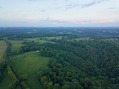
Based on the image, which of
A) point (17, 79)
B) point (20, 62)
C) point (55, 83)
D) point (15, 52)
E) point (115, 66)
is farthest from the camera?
point (15, 52)

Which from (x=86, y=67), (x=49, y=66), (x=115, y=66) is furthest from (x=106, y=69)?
(x=49, y=66)

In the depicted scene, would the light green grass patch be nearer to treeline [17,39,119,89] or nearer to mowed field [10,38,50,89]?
mowed field [10,38,50,89]

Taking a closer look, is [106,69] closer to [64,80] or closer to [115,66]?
[115,66]

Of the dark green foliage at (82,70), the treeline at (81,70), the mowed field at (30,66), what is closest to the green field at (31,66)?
the mowed field at (30,66)

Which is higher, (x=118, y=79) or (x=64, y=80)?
(x=64, y=80)

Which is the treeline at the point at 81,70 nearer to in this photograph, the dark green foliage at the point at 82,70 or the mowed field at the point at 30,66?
→ the dark green foliage at the point at 82,70

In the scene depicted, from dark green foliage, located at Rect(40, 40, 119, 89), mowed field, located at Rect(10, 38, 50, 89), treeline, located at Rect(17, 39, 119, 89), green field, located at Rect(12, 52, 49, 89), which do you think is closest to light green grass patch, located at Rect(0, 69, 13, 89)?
mowed field, located at Rect(10, 38, 50, 89)

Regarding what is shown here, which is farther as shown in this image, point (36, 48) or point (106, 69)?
point (36, 48)

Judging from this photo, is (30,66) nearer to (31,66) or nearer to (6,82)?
(31,66)

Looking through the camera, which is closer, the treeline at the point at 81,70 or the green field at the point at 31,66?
the treeline at the point at 81,70
